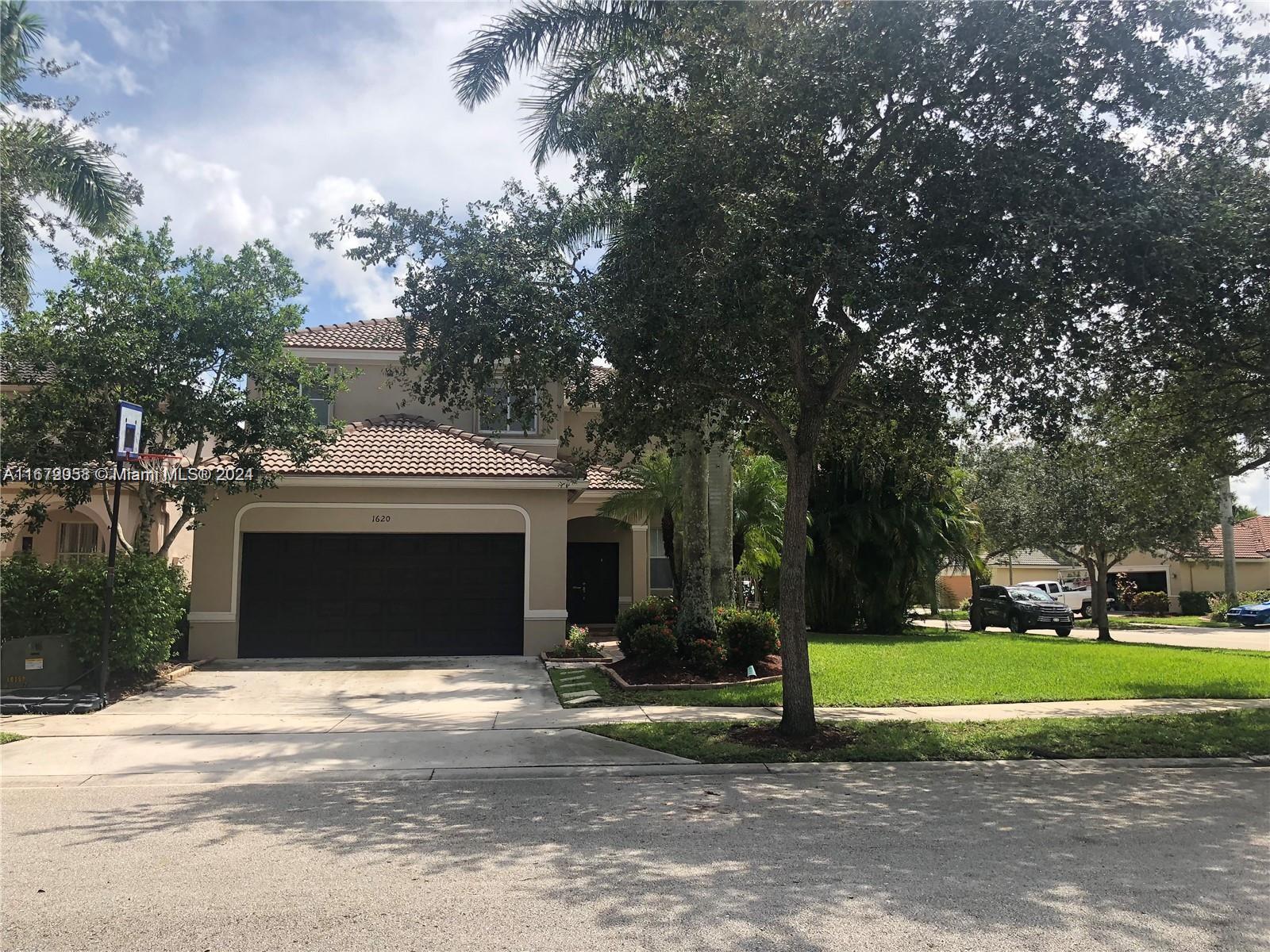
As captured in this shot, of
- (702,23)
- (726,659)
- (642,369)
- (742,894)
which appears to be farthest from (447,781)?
(702,23)

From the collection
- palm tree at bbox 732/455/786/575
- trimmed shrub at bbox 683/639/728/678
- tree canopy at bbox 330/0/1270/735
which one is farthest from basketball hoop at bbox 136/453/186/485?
palm tree at bbox 732/455/786/575

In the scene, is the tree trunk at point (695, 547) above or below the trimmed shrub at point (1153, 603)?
above

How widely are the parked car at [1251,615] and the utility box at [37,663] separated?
3806 centimetres

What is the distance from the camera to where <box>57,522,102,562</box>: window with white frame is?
70.0ft

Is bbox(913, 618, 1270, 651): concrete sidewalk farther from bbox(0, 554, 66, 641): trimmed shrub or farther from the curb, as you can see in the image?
Result: bbox(0, 554, 66, 641): trimmed shrub

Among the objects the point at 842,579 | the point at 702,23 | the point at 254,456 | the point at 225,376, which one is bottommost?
the point at 842,579

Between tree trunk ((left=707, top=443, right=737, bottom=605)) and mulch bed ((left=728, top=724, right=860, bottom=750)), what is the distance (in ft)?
18.3

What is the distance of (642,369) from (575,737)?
13.7 ft

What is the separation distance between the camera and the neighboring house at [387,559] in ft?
53.4

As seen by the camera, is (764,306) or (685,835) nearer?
(685,835)

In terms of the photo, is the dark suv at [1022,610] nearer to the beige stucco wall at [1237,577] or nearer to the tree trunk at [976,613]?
the tree trunk at [976,613]

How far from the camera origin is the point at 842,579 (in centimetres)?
2489

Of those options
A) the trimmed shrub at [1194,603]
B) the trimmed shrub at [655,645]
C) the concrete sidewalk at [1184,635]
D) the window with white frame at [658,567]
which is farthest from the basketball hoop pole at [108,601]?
the trimmed shrub at [1194,603]

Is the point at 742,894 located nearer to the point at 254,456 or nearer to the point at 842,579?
the point at 254,456
